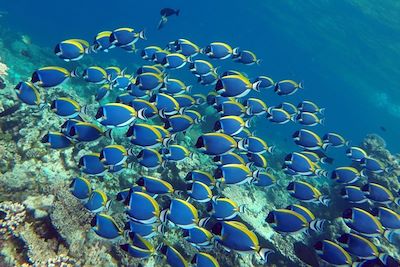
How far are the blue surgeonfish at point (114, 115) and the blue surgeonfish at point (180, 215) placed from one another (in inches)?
53.2

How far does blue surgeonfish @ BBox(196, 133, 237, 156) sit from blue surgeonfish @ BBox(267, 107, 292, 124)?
2192mm

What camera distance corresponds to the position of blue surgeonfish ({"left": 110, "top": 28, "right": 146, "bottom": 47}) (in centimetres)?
691

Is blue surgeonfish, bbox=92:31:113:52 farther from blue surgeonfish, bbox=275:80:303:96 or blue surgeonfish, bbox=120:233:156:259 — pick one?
blue surgeonfish, bbox=120:233:156:259

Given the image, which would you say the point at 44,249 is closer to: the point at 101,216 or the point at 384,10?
the point at 101,216

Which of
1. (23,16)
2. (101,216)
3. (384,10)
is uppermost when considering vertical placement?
(384,10)


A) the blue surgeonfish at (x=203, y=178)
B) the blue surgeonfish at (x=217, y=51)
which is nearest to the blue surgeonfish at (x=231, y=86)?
the blue surgeonfish at (x=203, y=178)

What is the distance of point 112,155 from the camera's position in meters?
4.93

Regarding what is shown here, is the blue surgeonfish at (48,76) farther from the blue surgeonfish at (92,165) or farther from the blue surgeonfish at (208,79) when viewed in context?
the blue surgeonfish at (208,79)

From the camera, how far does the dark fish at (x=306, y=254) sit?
7.17 metres

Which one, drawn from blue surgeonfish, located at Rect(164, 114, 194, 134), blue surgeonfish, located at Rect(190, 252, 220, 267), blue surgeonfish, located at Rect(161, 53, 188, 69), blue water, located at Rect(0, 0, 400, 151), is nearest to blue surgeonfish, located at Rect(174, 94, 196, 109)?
blue surgeonfish, located at Rect(161, 53, 188, 69)

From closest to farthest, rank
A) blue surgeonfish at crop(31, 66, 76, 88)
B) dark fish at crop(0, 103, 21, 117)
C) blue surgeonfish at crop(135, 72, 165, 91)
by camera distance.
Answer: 1. blue surgeonfish at crop(31, 66, 76, 88)
2. blue surgeonfish at crop(135, 72, 165, 91)
3. dark fish at crop(0, 103, 21, 117)

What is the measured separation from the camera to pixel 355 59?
1563 inches

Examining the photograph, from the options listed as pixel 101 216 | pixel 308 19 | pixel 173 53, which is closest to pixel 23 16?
pixel 308 19

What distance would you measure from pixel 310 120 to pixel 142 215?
4.71m
